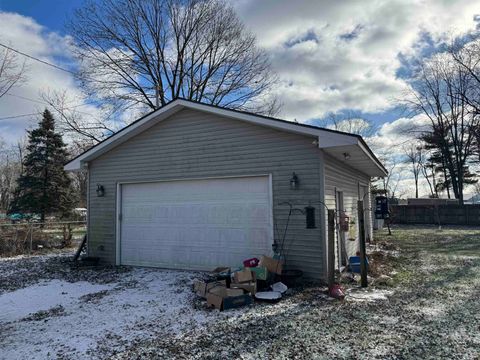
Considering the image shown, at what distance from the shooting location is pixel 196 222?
25.3ft

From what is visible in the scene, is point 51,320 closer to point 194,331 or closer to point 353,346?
point 194,331

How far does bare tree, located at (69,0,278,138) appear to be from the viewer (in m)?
17.6

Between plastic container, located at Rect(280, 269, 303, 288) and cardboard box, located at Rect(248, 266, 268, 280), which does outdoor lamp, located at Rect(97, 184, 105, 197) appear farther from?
plastic container, located at Rect(280, 269, 303, 288)

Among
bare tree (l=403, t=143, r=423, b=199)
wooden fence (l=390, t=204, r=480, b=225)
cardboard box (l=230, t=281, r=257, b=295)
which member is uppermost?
bare tree (l=403, t=143, r=423, b=199)

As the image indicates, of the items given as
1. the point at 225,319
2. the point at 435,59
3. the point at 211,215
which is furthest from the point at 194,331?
the point at 435,59

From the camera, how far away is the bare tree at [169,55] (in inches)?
693

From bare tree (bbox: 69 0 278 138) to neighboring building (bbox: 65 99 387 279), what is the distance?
10.1 metres

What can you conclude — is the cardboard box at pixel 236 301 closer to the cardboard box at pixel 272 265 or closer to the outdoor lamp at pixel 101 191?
the cardboard box at pixel 272 265

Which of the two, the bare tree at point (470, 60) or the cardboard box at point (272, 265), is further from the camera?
the bare tree at point (470, 60)

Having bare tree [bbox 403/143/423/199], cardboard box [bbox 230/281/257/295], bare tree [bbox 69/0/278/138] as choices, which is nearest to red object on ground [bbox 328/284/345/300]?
cardboard box [bbox 230/281/257/295]

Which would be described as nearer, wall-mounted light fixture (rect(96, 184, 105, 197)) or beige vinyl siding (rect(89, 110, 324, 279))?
beige vinyl siding (rect(89, 110, 324, 279))

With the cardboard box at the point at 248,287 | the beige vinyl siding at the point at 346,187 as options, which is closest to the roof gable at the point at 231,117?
the beige vinyl siding at the point at 346,187

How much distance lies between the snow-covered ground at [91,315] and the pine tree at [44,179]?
1867cm

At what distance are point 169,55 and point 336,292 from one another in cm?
1766
